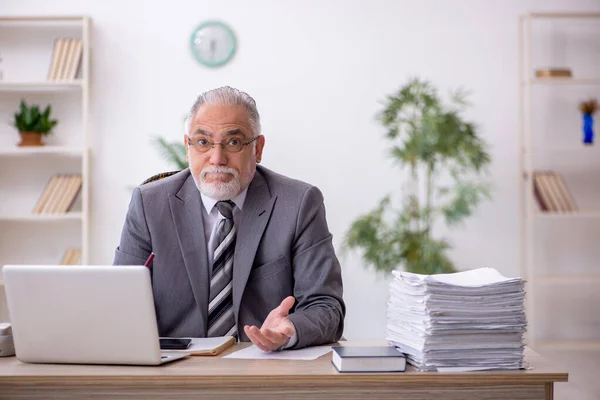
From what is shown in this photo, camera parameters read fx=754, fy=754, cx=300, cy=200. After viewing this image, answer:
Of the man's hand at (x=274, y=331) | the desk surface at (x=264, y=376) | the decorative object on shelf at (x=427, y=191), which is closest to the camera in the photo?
the desk surface at (x=264, y=376)

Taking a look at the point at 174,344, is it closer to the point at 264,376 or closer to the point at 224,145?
the point at 264,376

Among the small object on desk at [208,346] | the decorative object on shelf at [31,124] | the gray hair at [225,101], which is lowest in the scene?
the small object on desk at [208,346]

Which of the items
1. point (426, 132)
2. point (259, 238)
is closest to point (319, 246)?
point (259, 238)

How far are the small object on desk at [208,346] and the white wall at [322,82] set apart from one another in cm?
329

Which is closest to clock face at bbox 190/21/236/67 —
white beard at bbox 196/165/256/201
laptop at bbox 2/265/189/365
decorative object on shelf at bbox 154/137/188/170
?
decorative object on shelf at bbox 154/137/188/170

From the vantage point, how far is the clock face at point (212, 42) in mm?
5137

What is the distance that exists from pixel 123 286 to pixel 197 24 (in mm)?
3862

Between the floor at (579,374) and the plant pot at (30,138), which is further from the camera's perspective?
the plant pot at (30,138)

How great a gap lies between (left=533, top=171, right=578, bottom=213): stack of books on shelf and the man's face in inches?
128

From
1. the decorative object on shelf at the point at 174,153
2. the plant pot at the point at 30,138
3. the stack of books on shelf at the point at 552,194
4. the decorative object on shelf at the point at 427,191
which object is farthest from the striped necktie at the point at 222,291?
the stack of books on shelf at the point at 552,194

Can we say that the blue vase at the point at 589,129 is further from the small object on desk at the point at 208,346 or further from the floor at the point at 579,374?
the small object on desk at the point at 208,346

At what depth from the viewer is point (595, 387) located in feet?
13.8

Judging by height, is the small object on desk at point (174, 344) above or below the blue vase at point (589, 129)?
below

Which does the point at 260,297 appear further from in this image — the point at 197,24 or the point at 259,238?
the point at 197,24
